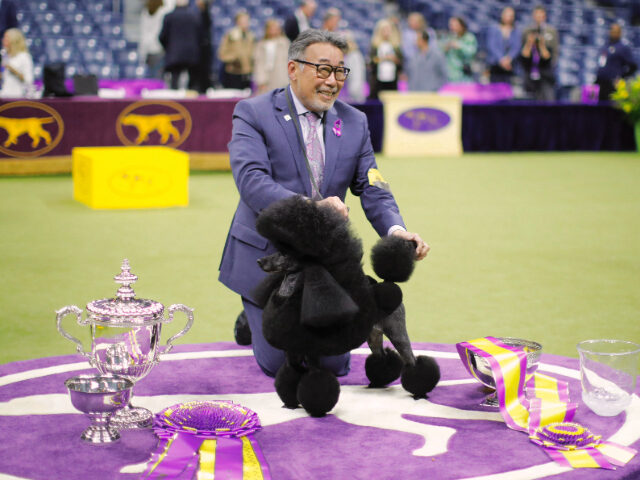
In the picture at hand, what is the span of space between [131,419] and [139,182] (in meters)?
4.78

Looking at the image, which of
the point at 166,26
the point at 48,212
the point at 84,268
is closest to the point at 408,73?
the point at 166,26

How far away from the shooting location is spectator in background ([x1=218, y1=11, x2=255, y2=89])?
11914mm

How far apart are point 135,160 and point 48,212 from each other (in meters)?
0.78

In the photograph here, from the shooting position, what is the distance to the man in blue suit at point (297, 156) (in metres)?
3.15

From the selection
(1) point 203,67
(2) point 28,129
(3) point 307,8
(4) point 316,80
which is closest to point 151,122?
(2) point 28,129

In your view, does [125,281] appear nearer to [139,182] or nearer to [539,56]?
[139,182]

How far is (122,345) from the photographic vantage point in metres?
2.81

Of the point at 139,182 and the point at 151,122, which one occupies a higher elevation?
the point at 151,122

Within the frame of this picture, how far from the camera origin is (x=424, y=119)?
11.6 metres

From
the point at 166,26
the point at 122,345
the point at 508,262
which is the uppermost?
the point at 166,26

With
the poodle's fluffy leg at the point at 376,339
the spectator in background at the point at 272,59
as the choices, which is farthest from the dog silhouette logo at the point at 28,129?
the poodle's fluffy leg at the point at 376,339

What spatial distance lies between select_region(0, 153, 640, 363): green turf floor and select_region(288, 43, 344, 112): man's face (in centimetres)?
117

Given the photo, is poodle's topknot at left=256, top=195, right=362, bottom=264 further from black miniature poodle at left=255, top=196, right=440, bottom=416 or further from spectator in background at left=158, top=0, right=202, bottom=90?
spectator in background at left=158, top=0, right=202, bottom=90

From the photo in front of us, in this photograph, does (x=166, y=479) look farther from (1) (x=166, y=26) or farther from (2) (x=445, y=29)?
(2) (x=445, y=29)
